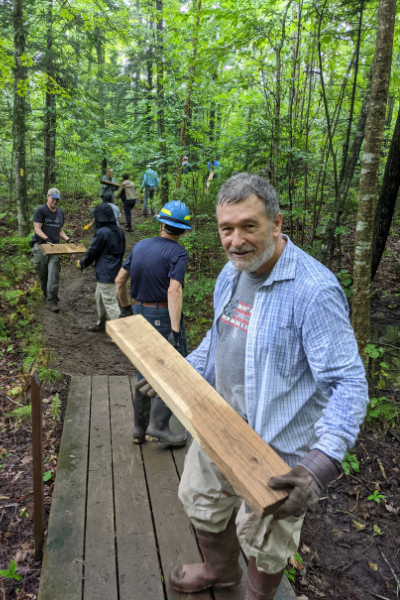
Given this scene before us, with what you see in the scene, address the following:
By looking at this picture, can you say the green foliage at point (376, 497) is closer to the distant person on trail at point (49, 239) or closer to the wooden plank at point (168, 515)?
the wooden plank at point (168, 515)

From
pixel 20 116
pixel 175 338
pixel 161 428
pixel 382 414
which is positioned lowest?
pixel 382 414

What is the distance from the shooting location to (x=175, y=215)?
3.60m

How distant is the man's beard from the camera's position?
172cm

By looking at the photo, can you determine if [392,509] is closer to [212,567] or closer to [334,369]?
[212,567]

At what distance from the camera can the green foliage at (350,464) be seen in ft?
13.2

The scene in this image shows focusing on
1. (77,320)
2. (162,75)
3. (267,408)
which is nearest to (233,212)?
(267,408)

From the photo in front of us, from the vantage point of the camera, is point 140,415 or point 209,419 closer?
point 209,419

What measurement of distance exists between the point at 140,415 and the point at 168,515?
971 millimetres

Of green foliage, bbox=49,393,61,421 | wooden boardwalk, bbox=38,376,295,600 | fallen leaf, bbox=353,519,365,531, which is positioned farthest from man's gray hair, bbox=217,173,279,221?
green foliage, bbox=49,393,61,421

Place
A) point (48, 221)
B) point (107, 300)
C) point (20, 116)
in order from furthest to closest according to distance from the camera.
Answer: point (20, 116) → point (48, 221) → point (107, 300)

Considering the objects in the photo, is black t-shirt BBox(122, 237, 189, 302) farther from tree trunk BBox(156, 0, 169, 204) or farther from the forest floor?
tree trunk BBox(156, 0, 169, 204)

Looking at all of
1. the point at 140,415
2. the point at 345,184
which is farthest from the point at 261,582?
the point at 345,184

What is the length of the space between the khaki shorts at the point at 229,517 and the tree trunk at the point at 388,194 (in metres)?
5.43

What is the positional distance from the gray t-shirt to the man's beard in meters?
0.11
